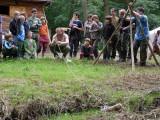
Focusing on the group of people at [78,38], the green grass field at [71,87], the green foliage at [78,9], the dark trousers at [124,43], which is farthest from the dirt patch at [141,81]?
the green foliage at [78,9]

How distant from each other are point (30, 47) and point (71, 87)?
209 inches

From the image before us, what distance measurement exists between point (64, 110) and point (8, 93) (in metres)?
1.08

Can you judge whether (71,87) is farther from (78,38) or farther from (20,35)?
(78,38)

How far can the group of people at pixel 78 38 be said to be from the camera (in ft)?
40.6

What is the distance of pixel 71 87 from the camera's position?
306 inches

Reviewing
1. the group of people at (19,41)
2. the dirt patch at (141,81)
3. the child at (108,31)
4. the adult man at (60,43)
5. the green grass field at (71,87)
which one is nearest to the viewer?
the green grass field at (71,87)

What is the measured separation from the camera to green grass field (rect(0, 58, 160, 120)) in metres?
6.87

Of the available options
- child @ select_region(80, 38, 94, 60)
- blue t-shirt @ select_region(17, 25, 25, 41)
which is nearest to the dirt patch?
child @ select_region(80, 38, 94, 60)

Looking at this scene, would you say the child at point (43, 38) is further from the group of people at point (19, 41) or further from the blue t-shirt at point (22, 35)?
the blue t-shirt at point (22, 35)

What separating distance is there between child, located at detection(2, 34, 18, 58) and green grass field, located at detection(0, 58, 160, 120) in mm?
1731

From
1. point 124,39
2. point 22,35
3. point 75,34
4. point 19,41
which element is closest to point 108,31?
point 124,39

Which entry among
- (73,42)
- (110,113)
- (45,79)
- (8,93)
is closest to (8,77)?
(45,79)

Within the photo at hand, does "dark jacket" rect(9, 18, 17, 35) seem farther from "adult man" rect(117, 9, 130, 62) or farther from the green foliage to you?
the green foliage

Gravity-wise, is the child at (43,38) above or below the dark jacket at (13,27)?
below
